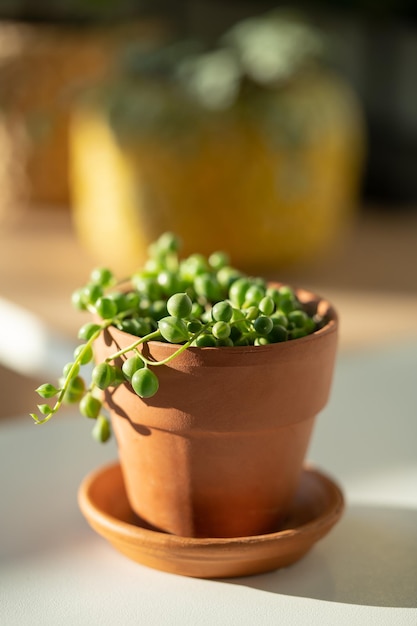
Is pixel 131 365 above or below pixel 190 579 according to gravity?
above

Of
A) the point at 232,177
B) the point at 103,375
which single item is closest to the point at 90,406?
the point at 103,375

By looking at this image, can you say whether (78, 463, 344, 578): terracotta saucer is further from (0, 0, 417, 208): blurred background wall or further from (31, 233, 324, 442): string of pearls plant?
(0, 0, 417, 208): blurred background wall

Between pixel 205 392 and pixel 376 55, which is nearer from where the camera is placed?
pixel 205 392

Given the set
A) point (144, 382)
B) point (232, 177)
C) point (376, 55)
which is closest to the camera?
point (144, 382)

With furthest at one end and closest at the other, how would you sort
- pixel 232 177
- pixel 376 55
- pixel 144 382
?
pixel 376 55 < pixel 232 177 < pixel 144 382

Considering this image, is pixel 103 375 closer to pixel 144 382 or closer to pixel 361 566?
pixel 144 382

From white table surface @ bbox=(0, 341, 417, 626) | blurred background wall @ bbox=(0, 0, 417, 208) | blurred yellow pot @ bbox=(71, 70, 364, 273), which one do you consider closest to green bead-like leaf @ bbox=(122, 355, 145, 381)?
white table surface @ bbox=(0, 341, 417, 626)

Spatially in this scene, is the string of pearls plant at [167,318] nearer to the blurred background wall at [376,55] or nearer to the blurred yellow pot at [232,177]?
the blurred yellow pot at [232,177]
